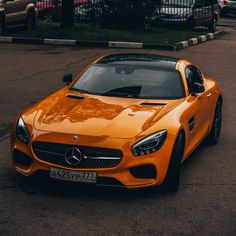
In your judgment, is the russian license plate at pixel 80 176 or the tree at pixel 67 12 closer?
the russian license plate at pixel 80 176

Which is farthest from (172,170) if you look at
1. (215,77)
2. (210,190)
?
(215,77)

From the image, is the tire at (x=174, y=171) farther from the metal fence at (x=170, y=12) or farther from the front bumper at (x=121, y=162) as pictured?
→ the metal fence at (x=170, y=12)

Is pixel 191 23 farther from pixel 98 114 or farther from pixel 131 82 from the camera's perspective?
pixel 98 114

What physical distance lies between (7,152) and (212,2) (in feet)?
68.1

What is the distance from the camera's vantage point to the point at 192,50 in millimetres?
21438

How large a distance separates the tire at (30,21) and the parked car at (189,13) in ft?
16.3

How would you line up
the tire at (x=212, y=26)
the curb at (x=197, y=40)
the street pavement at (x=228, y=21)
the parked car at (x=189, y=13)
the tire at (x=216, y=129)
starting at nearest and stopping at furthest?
the tire at (x=216, y=129) < the curb at (x=197, y=40) < the parked car at (x=189, y=13) < the tire at (x=212, y=26) < the street pavement at (x=228, y=21)

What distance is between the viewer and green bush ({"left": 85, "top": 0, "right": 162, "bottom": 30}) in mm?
25203

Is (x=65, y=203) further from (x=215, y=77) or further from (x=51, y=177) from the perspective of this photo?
(x=215, y=77)

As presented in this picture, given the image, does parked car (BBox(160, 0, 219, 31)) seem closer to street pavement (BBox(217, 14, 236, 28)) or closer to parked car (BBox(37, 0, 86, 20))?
parked car (BBox(37, 0, 86, 20))

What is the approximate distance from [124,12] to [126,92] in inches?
656

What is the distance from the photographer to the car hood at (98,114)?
762 cm

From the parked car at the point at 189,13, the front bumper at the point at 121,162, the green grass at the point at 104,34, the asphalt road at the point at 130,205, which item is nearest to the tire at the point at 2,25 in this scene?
the green grass at the point at 104,34

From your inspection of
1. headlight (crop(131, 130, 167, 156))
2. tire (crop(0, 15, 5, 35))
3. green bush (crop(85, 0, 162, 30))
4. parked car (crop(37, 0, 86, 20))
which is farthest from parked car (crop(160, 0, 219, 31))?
headlight (crop(131, 130, 167, 156))
